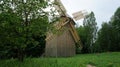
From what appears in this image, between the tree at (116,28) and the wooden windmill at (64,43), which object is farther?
the tree at (116,28)

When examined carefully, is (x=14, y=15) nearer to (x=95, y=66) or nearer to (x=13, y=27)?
(x=13, y=27)

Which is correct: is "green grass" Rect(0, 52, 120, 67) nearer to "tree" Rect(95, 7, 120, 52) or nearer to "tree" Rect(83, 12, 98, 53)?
"tree" Rect(95, 7, 120, 52)

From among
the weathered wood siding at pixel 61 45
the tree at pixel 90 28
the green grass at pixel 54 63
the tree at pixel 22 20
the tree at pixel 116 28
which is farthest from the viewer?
the tree at pixel 90 28

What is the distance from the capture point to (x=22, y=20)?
19.7 m

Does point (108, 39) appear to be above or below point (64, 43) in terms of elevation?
above

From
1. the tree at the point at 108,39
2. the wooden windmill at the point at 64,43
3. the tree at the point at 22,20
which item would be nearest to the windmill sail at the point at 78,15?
the wooden windmill at the point at 64,43

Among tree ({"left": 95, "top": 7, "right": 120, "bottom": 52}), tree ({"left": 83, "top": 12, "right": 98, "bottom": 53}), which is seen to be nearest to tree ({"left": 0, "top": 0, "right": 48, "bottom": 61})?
tree ({"left": 95, "top": 7, "right": 120, "bottom": 52})

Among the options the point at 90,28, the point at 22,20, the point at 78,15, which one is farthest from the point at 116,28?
the point at 22,20

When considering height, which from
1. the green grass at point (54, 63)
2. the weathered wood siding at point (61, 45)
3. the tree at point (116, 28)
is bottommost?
the green grass at point (54, 63)

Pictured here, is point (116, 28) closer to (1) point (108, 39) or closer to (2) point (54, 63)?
(1) point (108, 39)

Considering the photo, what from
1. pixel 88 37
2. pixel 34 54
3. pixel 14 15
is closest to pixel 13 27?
pixel 14 15

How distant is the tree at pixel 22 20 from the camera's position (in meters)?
18.3

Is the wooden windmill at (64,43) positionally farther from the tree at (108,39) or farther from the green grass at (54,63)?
the tree at (108,39)

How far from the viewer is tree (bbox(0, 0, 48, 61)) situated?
18.3 m
